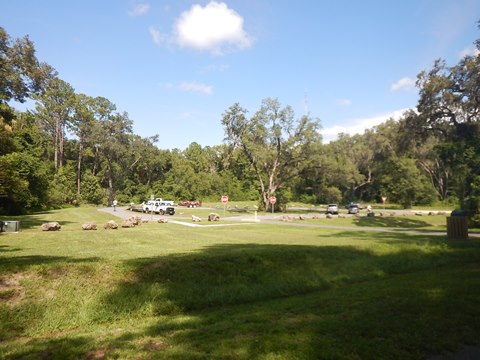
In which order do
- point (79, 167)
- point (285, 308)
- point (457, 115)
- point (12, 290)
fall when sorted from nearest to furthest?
point (12, 290)
point (285, 308)
point (457, 115)
point (79, 167)

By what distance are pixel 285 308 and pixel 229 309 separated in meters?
1.27

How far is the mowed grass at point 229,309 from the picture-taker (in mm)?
5332

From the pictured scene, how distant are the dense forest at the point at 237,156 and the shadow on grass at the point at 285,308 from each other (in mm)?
17622

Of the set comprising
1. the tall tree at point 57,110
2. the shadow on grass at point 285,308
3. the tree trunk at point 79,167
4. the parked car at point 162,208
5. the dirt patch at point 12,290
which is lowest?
the shadow on grass at point 285,308

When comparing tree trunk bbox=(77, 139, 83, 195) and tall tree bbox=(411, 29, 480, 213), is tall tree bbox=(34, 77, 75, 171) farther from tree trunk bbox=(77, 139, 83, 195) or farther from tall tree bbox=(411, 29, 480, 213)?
tall tree bbox=(411, 29, 480, 213)

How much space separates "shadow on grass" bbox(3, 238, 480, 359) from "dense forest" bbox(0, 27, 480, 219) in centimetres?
1762

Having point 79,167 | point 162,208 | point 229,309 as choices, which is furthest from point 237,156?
point 229,309

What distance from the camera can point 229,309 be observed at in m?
7.93

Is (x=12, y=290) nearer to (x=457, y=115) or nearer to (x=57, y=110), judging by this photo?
(x=457, y=115)

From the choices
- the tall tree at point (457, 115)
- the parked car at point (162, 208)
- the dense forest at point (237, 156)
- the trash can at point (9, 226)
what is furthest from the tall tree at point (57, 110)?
the tall tree at point (457, 115)

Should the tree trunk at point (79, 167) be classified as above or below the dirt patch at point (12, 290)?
above

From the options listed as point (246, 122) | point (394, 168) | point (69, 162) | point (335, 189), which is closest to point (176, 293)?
point (246, 122)

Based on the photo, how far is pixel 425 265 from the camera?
12852mm

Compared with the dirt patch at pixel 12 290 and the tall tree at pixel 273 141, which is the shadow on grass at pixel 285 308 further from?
the tall tree at pixel 273 141
